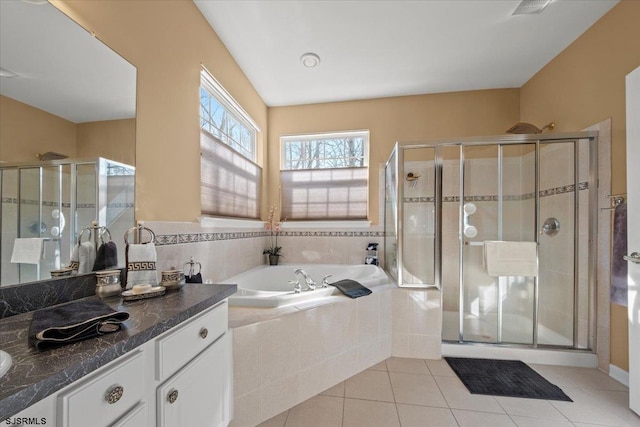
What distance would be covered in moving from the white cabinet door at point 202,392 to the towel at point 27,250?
680 mm

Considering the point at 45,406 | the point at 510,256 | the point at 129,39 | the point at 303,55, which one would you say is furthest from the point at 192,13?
the point at 510,256

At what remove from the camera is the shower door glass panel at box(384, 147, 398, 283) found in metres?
2.44

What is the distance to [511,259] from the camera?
215 centimetres

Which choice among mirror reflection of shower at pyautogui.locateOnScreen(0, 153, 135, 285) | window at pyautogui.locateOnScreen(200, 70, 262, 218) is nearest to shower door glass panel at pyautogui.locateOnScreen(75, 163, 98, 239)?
mirror reflection of shower at pyautogui.locateOnScreen(0, 153, 135, 285)

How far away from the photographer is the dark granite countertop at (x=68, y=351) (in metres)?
0.46

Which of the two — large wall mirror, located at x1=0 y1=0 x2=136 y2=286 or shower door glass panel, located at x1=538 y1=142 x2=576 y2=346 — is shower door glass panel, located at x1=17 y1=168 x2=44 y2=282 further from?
shower door glass panel, located at x1=538 y1=142 x2=576 y2=346

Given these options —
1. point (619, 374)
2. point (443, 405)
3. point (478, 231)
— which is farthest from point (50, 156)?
point (619, 374)

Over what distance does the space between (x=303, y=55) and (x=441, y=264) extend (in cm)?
223

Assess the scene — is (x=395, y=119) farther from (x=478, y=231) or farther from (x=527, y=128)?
(x=478, y=231)

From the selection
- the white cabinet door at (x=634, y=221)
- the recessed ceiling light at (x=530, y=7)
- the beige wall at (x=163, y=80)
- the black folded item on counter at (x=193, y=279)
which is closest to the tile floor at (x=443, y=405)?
the white cabinet door at (x=634, y=221)

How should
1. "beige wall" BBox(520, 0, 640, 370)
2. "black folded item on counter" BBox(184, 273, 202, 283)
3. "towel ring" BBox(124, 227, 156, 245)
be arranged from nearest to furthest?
"towel ring" BBox(124, 227, 156, 245)
"black folded item on counter" BBox(184, 273, 202, 283)
"beige wall" BBox(520, 0, 640, 370)

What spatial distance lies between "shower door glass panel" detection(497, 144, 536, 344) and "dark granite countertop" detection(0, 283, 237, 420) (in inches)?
96.2

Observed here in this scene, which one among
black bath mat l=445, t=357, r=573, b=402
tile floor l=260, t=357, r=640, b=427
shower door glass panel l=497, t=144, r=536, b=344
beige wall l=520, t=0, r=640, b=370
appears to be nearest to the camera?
tile floor l=260, t=357, r=640, b=427

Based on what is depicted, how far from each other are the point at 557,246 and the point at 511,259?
1.38 ft
